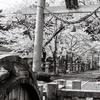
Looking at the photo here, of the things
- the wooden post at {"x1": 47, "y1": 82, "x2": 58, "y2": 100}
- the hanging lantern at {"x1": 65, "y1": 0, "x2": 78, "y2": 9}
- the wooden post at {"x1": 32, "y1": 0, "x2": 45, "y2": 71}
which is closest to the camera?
the wooden post at {"x1": 47, "y1": 82, "x2": 58, "y2": 100}

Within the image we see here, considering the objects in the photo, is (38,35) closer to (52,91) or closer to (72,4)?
(72,4)

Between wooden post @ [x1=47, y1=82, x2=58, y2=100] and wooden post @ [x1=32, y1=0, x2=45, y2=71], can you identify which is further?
wooden post @ [x1=32, y1=0, x2=45, y2=71]

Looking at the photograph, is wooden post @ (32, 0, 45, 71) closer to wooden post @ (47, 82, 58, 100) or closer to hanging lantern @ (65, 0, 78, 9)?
hanging lantern @ (65, 0, 78, 9)

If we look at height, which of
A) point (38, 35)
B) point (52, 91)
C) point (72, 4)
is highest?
point (72, 4)

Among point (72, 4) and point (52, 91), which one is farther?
point (72, 4)

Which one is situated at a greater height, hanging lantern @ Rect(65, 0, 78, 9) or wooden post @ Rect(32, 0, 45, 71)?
hanging lantern @ Rect(65, 0, 78, 9)

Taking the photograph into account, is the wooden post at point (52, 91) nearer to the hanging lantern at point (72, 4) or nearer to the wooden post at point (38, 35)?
the wooden post at point (38, 35)

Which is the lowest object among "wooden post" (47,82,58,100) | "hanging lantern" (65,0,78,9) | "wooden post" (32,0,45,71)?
"wooden post" (47,82,58,100)

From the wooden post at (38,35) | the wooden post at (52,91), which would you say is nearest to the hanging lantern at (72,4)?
the wooden post at (38,35)

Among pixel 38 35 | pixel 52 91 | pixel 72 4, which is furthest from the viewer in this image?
pixel 38 35

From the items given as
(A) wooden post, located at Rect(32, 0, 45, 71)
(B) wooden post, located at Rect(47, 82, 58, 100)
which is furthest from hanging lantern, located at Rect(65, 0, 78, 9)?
(B) wooden post, located at Rect(47, 82, 58, 100)

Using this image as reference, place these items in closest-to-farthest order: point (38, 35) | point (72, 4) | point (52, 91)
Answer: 1. point (52, 91)
2. point (72, 4)
3. point (38, 35)

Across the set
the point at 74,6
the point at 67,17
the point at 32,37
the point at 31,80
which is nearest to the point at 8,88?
the point at 31,80

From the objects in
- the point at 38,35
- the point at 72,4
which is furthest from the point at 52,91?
the point at 72,4
